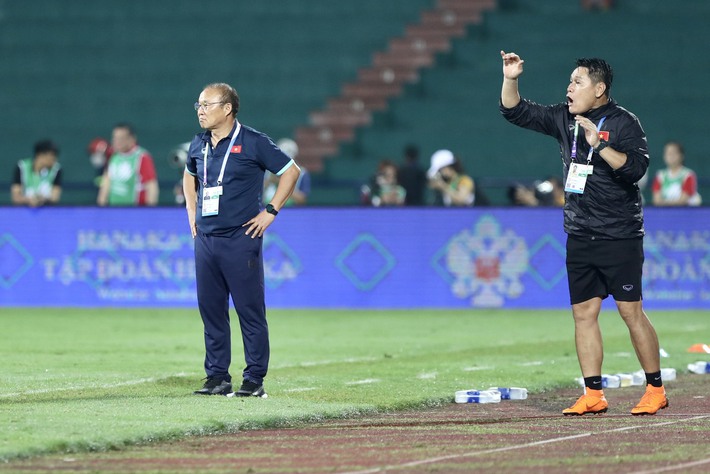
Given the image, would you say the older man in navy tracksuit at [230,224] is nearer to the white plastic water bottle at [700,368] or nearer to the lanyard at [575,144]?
the lanyard at [575,144]

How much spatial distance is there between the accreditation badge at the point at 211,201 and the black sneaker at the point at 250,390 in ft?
3.92

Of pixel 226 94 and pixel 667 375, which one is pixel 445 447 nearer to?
pixel 226 94

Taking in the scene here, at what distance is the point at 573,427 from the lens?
9023mm

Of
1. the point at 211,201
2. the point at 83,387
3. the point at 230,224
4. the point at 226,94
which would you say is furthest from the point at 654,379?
the point at 83,387

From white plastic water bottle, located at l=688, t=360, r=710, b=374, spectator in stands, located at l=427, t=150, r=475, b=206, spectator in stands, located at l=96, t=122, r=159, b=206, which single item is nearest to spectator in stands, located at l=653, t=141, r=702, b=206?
spectator in stands, located at l=427, t=150, r=475, b=206

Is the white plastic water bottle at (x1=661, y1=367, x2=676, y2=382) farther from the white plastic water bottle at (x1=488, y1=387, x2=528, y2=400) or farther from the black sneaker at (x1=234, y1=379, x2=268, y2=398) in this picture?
the black sneaker at (x1=234, y1=379, x2=268, y2=398)

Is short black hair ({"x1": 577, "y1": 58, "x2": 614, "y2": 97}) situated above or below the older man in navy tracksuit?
above

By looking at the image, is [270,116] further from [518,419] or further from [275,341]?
[518,419]

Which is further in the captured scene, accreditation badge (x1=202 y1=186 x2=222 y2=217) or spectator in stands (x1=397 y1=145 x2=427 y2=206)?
spectator in stands (x1=397 y1=145 x2=427 y2=206)

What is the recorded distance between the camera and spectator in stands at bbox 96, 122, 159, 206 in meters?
20.9

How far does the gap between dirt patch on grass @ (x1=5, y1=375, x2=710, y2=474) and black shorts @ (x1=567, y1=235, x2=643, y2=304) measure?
800mm

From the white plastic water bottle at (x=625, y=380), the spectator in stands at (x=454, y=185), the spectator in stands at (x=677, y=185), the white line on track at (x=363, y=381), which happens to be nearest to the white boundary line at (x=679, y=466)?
the white plastic water bottle at (x=625, y=380)

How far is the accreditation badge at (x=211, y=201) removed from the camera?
10383 millimetres

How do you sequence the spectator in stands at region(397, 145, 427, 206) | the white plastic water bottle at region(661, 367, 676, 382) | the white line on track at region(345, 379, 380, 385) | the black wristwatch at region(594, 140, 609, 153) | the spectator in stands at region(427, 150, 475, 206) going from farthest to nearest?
1. the spectator in stands at region(397, 145, 427, 206)
2. the spectator in stands at region(427, 150, 475, 206)
3. the white plastic water bottle at region(661, 367, 676, 382)
4. the white line on track at region(345, 379, 380, 385)
5. the black wristwatch at region(594, 140, 609, 153)
